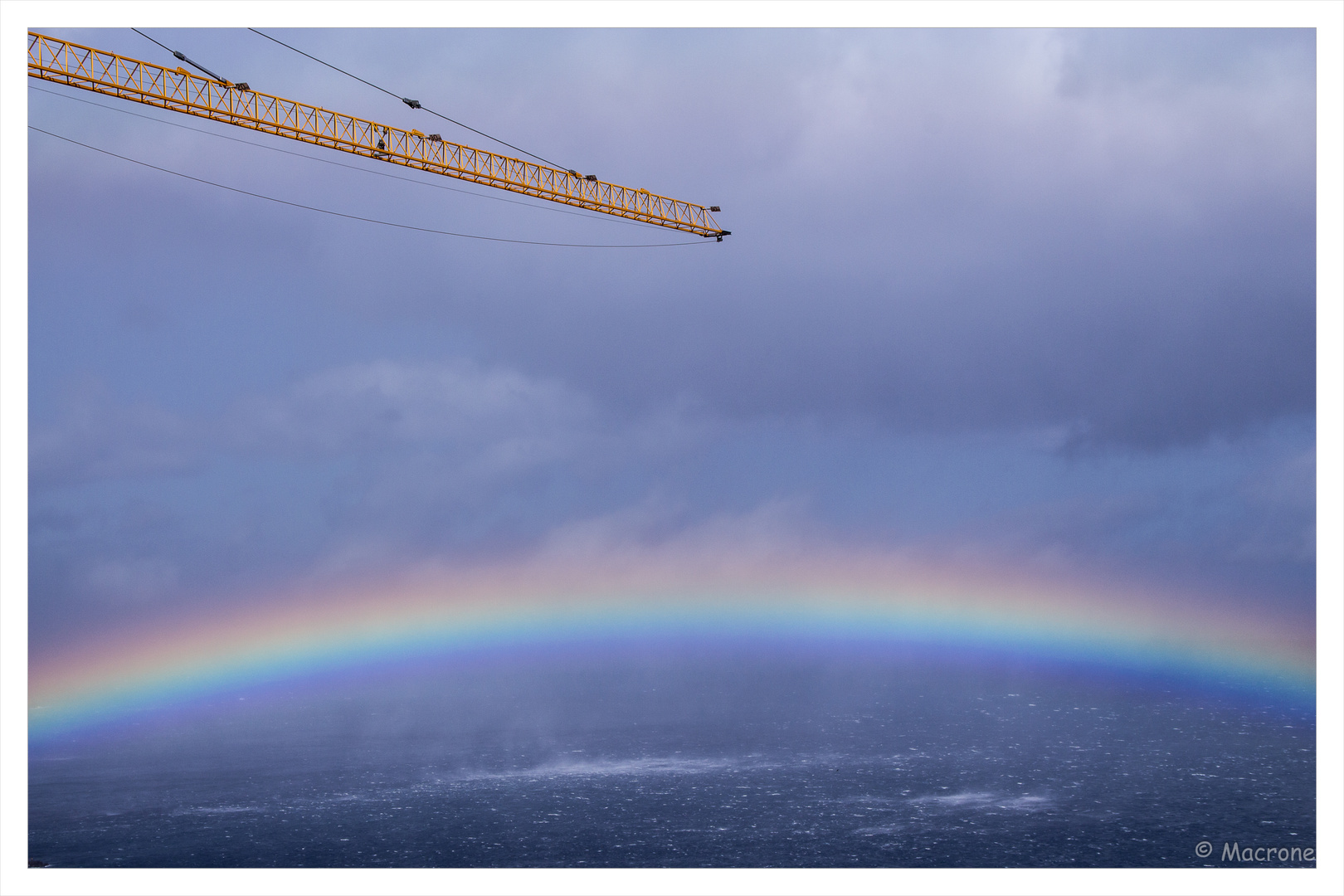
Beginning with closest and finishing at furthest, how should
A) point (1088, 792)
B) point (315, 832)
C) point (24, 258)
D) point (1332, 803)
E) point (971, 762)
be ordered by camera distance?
1. point (24, 258)
2. point (1332, 803)
3. point (315, 832)
4. point (1088, 792)
5. point (971, 762)

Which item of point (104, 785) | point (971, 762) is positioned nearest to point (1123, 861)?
point (971, 762)

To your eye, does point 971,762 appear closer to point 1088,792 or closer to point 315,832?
point 1088,792

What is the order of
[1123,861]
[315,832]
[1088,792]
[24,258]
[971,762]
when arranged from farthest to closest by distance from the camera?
[971,762] < [1088,792] < [315,832] < [1123,861] < [24,258]

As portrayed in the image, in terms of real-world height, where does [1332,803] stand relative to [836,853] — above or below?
above

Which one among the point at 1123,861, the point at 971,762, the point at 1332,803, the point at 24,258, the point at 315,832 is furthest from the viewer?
the point at 971,762

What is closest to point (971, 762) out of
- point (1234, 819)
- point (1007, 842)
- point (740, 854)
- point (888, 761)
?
point (888, 761)

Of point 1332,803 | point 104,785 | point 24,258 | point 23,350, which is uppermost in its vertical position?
point 24,258

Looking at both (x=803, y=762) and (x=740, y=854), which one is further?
(x=803, y=762)

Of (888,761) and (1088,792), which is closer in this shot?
(1088,792)

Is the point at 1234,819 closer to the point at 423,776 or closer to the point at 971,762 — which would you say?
the point at 971,762
